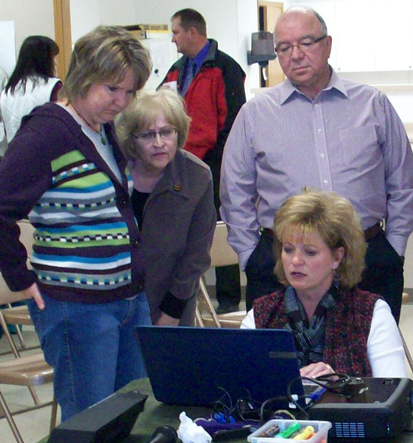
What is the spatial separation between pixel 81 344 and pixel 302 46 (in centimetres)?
128

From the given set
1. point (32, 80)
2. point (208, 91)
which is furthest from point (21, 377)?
point (208, 91)

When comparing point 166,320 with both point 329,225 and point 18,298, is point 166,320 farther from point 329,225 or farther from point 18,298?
point 18,298

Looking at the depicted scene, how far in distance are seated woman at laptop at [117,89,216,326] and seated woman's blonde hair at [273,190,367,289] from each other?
0.44 meters

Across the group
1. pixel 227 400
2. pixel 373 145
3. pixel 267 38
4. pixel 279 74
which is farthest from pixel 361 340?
pixel 279 74

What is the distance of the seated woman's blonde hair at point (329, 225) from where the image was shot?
2061 mm

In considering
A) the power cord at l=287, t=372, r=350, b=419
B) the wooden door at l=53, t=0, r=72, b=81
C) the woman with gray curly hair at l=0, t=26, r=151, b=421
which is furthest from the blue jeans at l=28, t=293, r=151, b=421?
the wooden door at l=53, t=0, r=72, b=81

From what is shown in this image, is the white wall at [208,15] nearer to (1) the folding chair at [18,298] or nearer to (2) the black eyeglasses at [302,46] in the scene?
(1) the folding chair at [18,298]

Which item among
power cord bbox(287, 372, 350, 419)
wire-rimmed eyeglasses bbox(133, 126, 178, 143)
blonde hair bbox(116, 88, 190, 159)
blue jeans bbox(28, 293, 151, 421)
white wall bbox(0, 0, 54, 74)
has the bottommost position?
blue jeans bbox(28, 293, 151, 421)

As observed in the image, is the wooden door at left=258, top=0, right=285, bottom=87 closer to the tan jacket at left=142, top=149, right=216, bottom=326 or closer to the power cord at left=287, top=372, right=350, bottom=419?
the tan jacket at left=142, top=149, right=216, bottom=326

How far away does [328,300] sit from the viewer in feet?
6.65

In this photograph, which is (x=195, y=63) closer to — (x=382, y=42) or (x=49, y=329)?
(x=49, y=329)

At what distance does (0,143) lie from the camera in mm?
5152

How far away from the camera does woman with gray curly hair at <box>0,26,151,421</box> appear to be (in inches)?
76.6

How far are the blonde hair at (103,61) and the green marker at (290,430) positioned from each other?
1.06 metres
